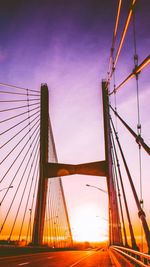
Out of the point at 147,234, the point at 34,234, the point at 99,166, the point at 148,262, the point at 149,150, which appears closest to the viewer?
the point at 149,150

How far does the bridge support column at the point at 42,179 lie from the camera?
21844 mm

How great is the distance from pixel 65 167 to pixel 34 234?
15.7 feet

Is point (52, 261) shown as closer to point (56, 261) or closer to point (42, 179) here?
point (56, 261)

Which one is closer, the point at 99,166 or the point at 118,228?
the point at 118,228

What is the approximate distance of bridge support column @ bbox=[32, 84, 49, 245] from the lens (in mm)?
21844

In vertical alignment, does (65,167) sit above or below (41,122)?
below

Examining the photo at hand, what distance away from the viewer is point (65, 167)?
2438 centimetres

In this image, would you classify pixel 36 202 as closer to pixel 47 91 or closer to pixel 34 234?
pixel 34 234

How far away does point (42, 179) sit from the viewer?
75.6ft

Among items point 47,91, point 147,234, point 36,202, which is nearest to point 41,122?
point 47,91

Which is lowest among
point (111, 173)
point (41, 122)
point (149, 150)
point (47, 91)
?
Result: point (149, 150)

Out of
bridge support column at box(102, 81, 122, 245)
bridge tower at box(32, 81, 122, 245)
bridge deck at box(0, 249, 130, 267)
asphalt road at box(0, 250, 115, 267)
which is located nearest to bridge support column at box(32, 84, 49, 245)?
bridge tower at box(32, 81, 122, 245)

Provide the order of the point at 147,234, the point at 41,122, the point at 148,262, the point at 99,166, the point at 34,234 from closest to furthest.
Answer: the point at 147,234
the point at 148,262
the point at 34,234
the point at 41,122
the point at 99,166

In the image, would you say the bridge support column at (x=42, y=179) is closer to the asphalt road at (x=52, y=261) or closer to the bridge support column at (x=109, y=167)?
the bridge support column at (x=109, y=167)
